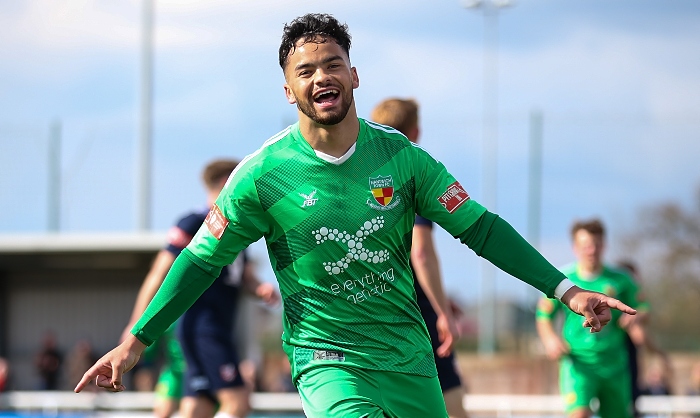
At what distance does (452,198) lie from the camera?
4746mm

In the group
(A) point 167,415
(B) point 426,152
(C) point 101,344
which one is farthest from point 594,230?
(C) point 101,344

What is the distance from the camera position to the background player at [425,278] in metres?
7.05

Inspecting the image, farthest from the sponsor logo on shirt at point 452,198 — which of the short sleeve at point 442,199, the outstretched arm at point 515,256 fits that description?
the outstretched arm at point 515,256

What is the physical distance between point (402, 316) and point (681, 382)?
1714 cm

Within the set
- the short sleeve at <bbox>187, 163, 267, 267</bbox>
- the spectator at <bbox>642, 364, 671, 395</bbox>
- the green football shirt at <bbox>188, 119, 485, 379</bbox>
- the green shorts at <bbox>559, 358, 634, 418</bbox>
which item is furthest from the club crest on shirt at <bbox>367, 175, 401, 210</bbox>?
the spectator at <bbox>642, 364, 671, 395</bbox>

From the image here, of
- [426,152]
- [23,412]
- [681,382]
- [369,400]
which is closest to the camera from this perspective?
[369,400]

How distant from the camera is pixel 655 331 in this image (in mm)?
21641

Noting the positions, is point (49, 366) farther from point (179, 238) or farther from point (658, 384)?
point (179, 238)

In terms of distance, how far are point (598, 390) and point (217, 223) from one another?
20.2 feet

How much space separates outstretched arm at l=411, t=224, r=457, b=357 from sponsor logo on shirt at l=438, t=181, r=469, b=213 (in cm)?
230

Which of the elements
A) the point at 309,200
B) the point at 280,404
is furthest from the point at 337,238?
the point at 280,404

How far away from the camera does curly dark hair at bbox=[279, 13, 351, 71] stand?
15.5ft

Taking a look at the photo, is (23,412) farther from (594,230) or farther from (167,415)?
(594,230)

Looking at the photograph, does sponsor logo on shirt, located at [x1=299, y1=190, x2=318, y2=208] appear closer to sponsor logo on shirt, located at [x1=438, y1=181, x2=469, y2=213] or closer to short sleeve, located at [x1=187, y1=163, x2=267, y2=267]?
short sleeve, located at [x1=187, y1=163, x2=267, y2=267]
